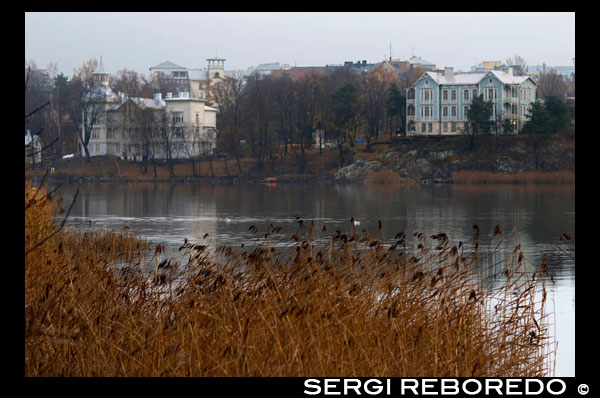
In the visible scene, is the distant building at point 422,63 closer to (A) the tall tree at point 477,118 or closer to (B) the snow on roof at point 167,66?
(B) the snow on roof at point 167,66

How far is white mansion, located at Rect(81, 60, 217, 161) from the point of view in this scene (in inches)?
3543

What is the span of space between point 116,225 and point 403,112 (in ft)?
193

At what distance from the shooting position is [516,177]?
7888cm

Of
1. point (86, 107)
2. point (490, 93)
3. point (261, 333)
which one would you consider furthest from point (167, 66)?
point (261, 333)

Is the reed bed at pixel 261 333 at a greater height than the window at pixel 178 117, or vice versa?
the window at pixel 178 117

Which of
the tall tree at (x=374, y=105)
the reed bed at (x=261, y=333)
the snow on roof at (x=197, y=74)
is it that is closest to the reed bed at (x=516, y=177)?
the tall tree at (x=374, y=105)

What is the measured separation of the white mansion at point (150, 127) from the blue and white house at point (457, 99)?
21.3m

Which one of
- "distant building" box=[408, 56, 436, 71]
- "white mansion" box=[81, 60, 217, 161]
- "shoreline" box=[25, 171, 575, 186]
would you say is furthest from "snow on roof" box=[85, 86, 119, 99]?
"distant building" box=[408, 56, 436, 71]

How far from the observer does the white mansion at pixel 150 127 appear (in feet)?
295

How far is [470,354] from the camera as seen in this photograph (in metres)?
8.68

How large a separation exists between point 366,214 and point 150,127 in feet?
168

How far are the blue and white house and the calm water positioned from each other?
20788 mm

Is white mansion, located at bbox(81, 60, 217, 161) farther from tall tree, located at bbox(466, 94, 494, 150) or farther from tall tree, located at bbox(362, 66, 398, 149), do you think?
tall tree, located at bbox(466, 94, 494, 150)
